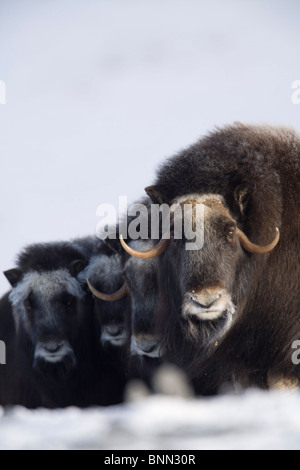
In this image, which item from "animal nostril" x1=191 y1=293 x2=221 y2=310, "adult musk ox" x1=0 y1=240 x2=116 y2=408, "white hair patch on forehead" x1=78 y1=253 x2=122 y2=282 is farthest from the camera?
"white hair patch on forehead" x1=78 y1=253 x2=122 y2=282

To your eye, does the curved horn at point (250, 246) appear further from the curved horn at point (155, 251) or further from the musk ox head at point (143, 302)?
the musk ox head at point (143, 302)

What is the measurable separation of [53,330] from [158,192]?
2322mm

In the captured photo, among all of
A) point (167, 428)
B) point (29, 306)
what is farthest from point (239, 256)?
point (29, 306)

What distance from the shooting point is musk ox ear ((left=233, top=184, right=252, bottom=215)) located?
5039mm

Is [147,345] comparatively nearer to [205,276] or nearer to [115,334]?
[115,334]

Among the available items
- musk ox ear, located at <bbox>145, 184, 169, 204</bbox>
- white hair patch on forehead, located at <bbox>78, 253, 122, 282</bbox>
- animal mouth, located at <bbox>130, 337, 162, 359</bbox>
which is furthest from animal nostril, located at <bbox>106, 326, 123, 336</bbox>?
musk ox ear, located at <bbox>145, 184, 169, 204</bbox>

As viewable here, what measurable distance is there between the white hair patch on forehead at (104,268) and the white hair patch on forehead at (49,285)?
7.0 inches

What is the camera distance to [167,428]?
8.91 ft

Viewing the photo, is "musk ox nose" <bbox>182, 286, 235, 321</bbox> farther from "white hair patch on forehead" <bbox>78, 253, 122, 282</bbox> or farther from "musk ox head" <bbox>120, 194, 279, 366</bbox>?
"white hair patch on forehead" <bbox>78, 253, 122, 282</bbox>

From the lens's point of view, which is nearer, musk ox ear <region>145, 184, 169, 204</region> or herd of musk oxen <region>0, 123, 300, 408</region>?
herd of musk oxen <region>0, 123, 300, 408</region>

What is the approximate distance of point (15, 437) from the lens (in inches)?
103

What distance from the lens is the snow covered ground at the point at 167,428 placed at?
2520 millimetres
